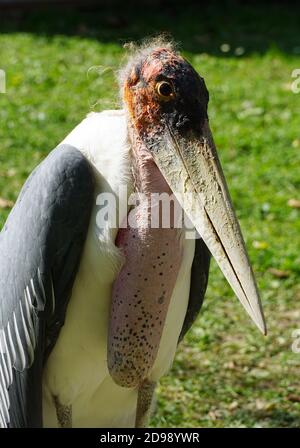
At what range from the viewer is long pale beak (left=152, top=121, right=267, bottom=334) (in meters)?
3.16

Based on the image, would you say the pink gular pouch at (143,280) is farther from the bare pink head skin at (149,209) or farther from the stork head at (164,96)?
the stork head at (164,96)

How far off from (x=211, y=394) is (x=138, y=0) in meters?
7.69

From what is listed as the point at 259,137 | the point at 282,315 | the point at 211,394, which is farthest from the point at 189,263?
the point at 259,137

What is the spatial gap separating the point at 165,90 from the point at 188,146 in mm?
213

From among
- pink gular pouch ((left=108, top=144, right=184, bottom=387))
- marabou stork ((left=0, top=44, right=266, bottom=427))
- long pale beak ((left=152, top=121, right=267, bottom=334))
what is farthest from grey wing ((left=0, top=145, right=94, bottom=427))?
long pale beak ((left=152, top=121, right=267, bottom=334))

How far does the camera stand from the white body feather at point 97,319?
3.39m

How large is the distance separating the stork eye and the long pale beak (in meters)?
0.12

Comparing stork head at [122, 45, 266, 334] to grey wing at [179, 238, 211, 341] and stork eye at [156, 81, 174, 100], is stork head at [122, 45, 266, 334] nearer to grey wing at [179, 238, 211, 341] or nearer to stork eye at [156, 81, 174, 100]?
stork eye at [156, 81, 174, 100]

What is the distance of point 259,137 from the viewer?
774cm

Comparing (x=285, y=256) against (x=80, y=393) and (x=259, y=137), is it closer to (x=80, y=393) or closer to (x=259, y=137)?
(x=259, y=137)

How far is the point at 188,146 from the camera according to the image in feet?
10.9

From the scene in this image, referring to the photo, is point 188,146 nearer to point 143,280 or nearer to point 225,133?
point 143,280

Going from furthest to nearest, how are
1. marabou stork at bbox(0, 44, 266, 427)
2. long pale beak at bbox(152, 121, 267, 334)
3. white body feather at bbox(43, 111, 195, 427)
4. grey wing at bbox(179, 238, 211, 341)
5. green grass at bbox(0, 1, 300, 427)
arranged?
green grass at bbox(0, 1, 300, 427) → grey wing at bbox(179, 238, 211, 341) → white body feather at bbox(43, 111, 195, 427) → marabou stork at bbox(0, 44, 266, 427) → long pale beak at bbox(152, 121, 267, 334)

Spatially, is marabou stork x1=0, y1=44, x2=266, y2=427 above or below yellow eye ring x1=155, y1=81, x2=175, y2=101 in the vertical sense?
below
